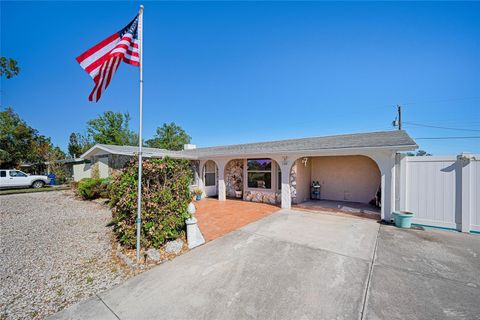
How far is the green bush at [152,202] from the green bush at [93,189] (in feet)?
25.9

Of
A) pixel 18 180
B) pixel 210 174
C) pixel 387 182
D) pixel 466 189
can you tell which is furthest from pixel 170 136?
pixel 466 189

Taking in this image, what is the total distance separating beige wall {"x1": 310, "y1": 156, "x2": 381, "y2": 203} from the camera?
990 cm

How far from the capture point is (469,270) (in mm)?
3559

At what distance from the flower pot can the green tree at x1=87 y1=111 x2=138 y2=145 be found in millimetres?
37067

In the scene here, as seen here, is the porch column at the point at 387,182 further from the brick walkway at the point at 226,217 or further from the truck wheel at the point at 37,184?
the truck wheel at the point at 37,184

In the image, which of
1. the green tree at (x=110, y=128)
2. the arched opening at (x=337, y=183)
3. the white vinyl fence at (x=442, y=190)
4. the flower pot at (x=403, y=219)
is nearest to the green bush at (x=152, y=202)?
the arched opening at (x=337, y=183)

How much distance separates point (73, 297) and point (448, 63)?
46.4 ft

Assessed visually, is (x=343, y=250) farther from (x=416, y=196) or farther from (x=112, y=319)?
(x=112, y=319)

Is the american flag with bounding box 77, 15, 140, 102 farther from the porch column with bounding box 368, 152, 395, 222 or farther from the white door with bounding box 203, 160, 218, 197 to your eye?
the white door with bounding box 203, 160, 218, 197

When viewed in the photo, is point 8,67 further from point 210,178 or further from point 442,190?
point 442,190

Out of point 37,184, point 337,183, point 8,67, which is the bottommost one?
point 37,184

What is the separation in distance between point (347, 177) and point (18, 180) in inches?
1003

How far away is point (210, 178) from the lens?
13164 mm

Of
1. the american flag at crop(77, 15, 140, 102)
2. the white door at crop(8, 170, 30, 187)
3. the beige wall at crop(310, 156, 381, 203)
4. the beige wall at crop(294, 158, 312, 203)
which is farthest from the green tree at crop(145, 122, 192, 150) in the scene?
the american flag at crop(77, 15, 140, 102)
